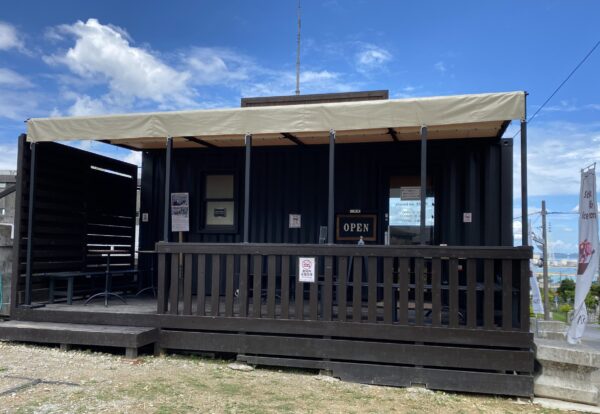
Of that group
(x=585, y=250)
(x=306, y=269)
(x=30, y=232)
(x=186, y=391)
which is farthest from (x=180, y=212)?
(x=585, y=250)

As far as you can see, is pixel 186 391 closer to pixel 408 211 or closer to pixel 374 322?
pixel 374 322

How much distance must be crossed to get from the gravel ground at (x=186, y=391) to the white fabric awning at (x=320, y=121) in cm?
265

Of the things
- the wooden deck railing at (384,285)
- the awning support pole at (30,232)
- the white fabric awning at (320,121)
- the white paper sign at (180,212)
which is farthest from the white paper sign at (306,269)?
the awning support pole at (30,232)

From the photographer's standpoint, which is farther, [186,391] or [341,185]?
[341,185]

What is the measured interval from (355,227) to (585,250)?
10.1ft

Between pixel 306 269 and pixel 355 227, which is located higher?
pixel 355 227

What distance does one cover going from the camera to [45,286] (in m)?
6.97

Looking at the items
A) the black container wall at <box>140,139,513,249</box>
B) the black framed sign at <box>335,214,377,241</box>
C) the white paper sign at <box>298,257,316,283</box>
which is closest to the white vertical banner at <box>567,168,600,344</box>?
the black container wall at <box>140,139,513,249</box>

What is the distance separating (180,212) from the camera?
787 cm

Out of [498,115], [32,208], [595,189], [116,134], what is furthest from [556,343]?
[32,208]

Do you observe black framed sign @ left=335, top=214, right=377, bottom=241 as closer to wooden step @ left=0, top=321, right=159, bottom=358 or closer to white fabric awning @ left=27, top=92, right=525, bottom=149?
white fabric awning @ left=27, top=92, right=525, bottom=149

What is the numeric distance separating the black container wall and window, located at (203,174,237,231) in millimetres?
96

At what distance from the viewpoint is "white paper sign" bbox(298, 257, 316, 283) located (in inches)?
211

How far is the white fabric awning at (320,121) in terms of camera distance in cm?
500
